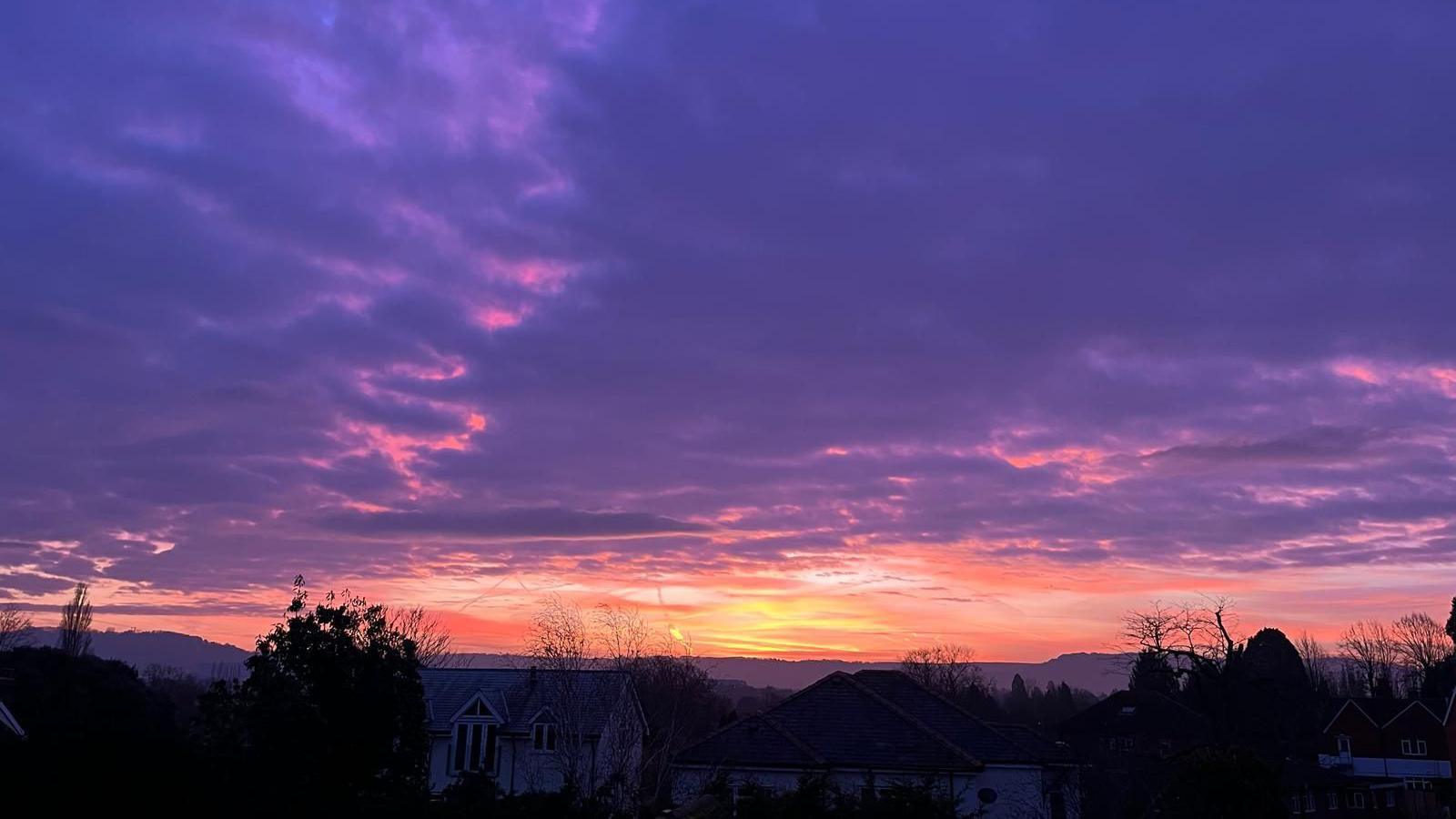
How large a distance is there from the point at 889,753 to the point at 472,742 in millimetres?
27119

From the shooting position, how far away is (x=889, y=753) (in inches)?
1528

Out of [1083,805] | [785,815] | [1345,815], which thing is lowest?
[1345,815]

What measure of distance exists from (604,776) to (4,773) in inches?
1019

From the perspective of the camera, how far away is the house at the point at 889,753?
3759cm

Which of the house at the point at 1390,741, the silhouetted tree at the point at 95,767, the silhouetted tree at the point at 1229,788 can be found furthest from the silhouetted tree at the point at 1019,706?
the silhouetted tree at the point at 95,767

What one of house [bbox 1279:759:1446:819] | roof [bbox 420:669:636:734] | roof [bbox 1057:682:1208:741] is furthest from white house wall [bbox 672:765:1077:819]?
roof [bbox 1057:682:1208:741]

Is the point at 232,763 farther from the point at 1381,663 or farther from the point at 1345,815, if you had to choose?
the point at 1381,663

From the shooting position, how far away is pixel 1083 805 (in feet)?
121

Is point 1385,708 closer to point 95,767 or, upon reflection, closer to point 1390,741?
point 1390,741

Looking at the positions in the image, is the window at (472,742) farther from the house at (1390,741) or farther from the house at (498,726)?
the house at (1390,741)

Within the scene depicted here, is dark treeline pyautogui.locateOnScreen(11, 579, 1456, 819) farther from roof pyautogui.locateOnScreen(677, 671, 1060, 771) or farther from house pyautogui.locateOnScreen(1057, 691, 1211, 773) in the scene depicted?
house pyautogui.locateOnScreen(1057, 691, 1211, 773)

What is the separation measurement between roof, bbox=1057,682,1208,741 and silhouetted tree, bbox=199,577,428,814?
70.2 meters

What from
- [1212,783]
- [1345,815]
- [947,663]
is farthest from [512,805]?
[947,663]

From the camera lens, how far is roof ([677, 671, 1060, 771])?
125ft
